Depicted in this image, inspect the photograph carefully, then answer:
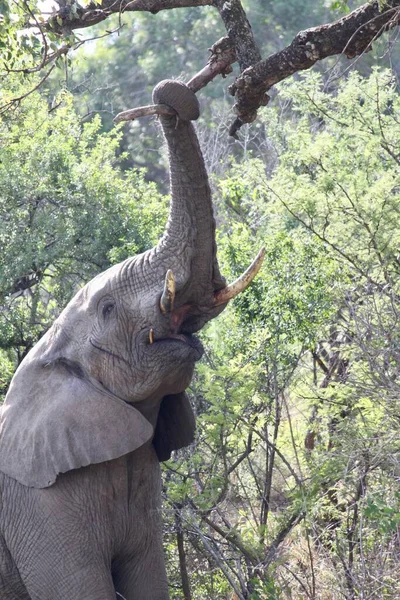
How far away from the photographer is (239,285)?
19.9ft

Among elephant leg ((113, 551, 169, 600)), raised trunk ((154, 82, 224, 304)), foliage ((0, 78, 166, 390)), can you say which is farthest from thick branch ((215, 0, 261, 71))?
foliage ((0, 78, 166, 390))

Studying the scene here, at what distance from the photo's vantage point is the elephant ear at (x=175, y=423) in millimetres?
6508

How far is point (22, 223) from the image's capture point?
11430 mm

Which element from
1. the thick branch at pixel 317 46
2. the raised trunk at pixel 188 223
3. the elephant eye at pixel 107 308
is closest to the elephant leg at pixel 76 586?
the elephant eye at pixel 107 308

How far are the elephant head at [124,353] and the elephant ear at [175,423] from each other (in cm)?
18

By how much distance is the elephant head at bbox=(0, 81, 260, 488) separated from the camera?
595cm

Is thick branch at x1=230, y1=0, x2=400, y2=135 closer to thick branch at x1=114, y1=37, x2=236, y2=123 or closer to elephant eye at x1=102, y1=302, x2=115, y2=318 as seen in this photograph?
thick branch at x1=114, y1=37, x2=236, y2=123

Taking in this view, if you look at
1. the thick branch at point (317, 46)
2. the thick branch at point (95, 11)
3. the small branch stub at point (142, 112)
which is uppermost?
the thick branch at point (95, 11)

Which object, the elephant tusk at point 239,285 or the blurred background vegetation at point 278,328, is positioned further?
the blurred background vegetation at point 278,328

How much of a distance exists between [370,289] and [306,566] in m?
1.87

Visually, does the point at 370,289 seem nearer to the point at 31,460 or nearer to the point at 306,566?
the point at 306,566

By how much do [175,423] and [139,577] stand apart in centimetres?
83

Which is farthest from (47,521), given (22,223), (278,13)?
(278,13)

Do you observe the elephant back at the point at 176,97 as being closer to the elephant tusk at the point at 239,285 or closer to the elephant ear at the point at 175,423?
the elephant tusk at the point at 239,285
